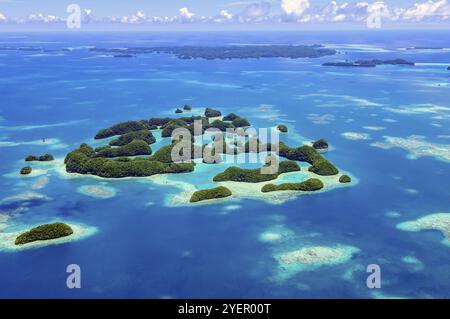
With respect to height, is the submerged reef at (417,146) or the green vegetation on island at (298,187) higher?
the submerged reef at (417,146)

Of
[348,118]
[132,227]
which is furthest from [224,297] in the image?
[348,118]

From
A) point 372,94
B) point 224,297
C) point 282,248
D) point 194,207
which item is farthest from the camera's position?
point 372,94

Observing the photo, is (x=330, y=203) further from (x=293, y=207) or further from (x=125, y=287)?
(x=125, y=287)

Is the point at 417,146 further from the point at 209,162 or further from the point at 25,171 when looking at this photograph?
the point at 25,171

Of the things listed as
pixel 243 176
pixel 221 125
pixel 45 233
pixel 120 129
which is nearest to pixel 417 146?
pixel 243 176

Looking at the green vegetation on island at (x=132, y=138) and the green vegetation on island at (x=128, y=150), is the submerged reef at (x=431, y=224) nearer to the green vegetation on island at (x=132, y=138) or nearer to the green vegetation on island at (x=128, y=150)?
the green vegetation on island at (x=128, y=150)

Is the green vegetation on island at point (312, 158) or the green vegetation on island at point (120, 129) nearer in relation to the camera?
the green vegetation on island at point (312, 158)

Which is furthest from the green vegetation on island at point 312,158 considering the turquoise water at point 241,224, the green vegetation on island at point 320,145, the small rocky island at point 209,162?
the green vegetation on island at point 320,145
